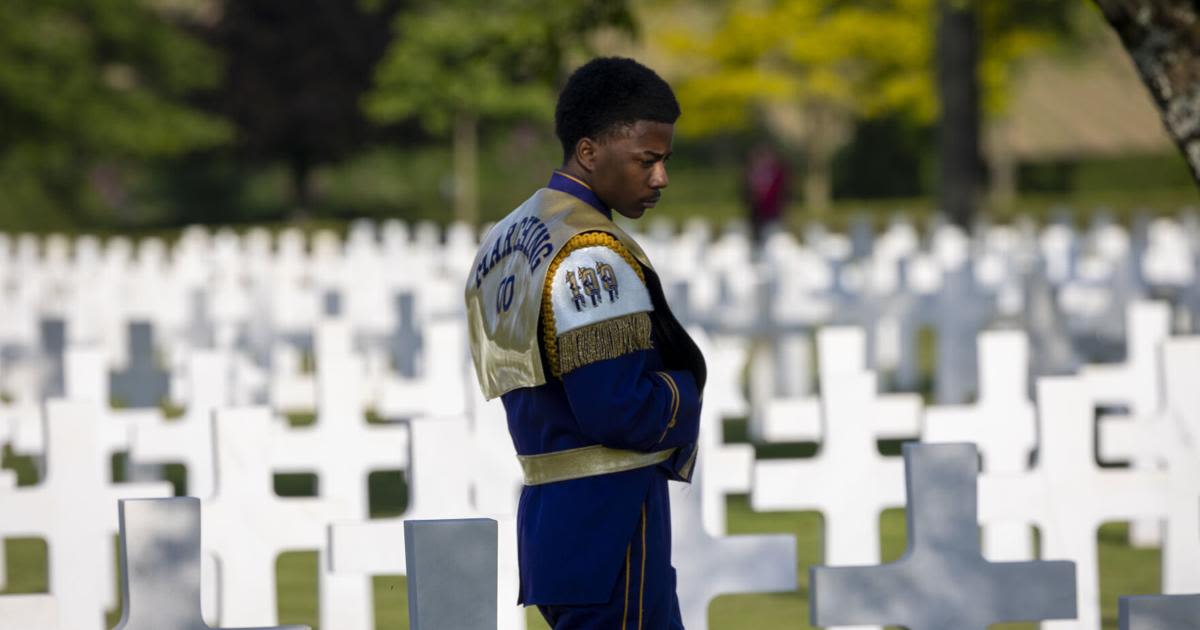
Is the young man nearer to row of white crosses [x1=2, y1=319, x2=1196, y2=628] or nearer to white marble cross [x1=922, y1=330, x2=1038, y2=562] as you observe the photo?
row of white crosses [x1=2, y1=319, x2=1196, y2=628]

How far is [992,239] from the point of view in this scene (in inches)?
567

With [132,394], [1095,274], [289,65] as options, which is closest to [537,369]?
[132,394]

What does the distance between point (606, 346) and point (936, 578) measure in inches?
39.6

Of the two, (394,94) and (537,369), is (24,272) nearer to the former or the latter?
(537,369)

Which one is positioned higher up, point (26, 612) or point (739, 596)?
Result: point (26, 612)

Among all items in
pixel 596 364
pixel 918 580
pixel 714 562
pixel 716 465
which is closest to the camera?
pixel 596 364

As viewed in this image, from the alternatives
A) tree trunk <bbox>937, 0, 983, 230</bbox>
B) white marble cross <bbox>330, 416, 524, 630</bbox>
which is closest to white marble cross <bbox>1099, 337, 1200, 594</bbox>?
white marble cross <bbox>330, 416, 524, 630</bbox>

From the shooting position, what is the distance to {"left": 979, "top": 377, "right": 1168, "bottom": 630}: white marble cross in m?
5.06

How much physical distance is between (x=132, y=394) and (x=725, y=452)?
156 inches

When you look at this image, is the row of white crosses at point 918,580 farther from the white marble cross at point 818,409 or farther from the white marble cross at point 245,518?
the white marble cross at point 818,409

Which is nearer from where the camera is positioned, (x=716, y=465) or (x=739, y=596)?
(x=716, y=465)

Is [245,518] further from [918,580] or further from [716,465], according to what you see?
[918,580]

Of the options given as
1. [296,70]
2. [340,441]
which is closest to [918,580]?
[340,441]

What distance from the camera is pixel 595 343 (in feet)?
10.3
